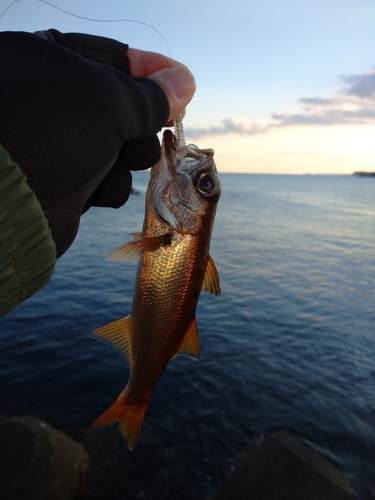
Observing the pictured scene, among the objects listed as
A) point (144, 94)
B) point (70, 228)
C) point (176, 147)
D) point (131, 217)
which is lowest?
point (131, 217)

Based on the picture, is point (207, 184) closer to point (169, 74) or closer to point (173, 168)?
point (173, 168)

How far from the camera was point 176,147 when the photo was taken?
11.6ft

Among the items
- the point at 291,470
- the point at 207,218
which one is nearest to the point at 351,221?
the point at 291,470

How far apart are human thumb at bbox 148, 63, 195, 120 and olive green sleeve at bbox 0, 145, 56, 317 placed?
56.0 inches

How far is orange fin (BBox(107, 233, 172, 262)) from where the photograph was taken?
132 inches

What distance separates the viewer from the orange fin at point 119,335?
12.6 ft

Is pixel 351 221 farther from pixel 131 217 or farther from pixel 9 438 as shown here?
pixel 9 438

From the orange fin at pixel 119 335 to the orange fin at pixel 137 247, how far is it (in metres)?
0.66

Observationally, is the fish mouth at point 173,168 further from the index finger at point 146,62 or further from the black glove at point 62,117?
the black glove at point 62,117

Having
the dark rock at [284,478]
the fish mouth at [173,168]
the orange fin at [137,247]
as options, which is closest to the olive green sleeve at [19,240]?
the orange fin at [137,247]

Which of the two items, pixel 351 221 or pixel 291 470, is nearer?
pixel 291 470

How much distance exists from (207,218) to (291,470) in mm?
5775

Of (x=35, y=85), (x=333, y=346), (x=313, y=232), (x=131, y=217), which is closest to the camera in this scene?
(x=35, y=85)

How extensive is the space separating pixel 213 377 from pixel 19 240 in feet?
34.4
